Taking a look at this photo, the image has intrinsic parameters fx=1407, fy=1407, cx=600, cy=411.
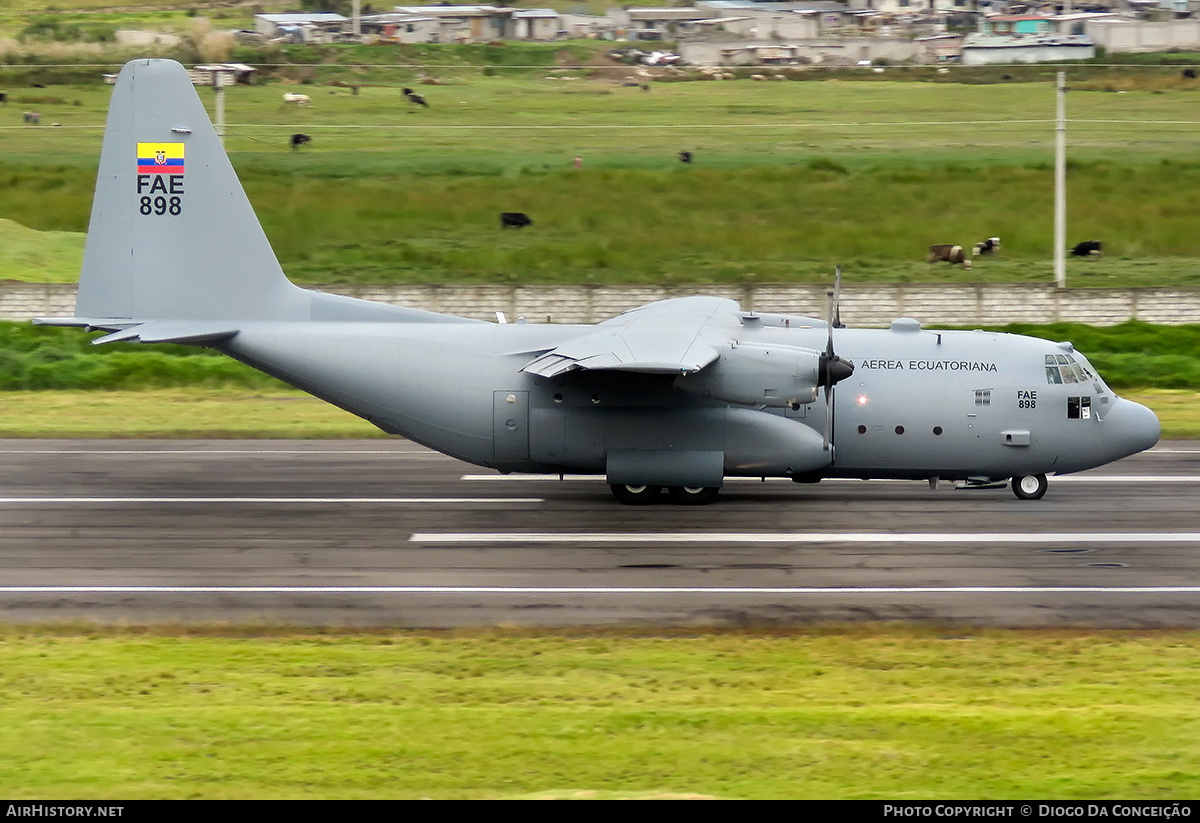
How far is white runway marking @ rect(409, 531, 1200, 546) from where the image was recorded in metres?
24.5

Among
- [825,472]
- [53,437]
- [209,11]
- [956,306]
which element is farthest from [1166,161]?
[209,11]

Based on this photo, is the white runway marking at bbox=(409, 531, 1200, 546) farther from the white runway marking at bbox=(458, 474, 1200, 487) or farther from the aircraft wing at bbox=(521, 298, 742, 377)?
the white runway marking at bbox=(458, 474, 1200, 487)

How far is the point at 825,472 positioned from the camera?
27219 mm

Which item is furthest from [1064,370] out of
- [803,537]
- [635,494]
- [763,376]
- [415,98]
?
[415,98]

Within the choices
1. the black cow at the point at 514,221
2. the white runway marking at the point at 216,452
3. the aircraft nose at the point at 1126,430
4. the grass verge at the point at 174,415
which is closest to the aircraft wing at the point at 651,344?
the white runway marking at the point at 216,452

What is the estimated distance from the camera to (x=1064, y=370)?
89.1 ft

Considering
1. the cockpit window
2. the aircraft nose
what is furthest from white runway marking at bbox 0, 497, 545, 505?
the aircraft nose

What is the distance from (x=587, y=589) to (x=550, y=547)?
2747 millimetres

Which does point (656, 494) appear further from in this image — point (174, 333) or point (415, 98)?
point (415, 98)

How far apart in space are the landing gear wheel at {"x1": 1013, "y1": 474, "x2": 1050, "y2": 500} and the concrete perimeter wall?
16695 millimetres

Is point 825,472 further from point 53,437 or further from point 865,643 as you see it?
point 53,437

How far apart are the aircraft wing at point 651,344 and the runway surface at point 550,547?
9.91ft

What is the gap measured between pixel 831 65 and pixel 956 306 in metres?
76.6

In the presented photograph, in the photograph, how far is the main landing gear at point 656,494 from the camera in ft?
88.8
